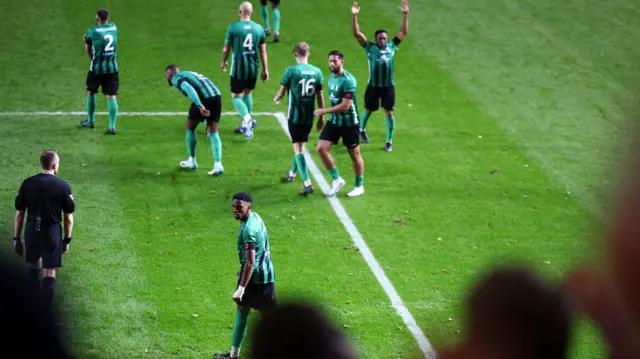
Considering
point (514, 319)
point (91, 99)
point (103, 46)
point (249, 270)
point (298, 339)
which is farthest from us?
A: point (91, 99)

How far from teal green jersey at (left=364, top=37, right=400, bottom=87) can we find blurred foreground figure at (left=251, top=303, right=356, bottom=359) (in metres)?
13.7

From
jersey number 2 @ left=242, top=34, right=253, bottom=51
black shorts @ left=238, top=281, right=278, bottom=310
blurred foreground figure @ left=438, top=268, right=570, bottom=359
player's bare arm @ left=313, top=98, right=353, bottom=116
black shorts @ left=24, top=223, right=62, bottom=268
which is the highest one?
blurred foreground figure @ left=438, top=268, right=570, bottom=359

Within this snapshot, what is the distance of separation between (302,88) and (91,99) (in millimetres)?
4358

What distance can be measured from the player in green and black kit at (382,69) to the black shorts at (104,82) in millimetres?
4081

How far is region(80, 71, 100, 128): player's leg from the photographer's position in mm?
15469

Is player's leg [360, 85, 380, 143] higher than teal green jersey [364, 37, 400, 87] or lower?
lower

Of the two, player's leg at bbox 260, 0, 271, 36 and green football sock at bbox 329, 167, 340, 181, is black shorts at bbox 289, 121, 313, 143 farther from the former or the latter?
player's leg at bbox 260, 0, 271, 36

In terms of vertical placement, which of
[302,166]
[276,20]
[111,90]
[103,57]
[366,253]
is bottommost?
[366,253]

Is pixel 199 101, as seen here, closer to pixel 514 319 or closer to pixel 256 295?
pixel 256 295

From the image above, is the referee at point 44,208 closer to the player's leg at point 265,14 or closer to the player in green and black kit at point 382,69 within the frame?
the player in green and black kit at point 382,69

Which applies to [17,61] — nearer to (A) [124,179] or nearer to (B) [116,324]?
(A) [124,179]

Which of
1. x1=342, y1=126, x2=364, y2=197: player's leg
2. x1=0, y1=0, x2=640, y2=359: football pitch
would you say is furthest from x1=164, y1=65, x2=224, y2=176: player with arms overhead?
x1=342, y1=126, x2=364, y2=197: player's leg

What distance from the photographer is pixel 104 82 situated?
51.0 feet

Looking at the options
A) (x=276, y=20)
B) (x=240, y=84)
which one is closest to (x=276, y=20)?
(x=276, y=20)
